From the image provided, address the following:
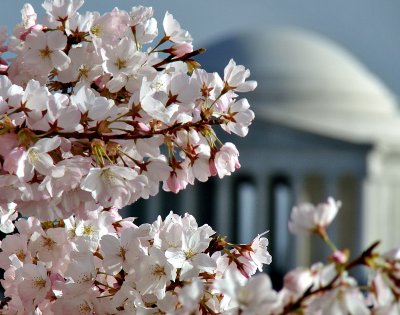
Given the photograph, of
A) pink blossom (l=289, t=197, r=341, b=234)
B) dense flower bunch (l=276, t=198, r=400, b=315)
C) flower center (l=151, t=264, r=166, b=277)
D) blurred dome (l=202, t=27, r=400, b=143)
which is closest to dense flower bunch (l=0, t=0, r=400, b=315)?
flower center (l=151, t=264, r=166, b=277)

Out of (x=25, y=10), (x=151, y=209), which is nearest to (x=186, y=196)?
(x=151, y=209)

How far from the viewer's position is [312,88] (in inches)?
3511

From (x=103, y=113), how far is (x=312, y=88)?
83.5 meters

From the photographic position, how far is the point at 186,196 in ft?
288

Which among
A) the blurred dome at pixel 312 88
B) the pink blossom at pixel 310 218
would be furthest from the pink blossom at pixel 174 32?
the blurred dome at pixel 312 88

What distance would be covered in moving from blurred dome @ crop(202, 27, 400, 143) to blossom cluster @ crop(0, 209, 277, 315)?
77.4 m

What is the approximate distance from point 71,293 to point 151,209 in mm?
79777

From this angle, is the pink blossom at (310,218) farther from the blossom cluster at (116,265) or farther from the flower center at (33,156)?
the flower center at (33,156)

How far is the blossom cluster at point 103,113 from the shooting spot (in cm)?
611

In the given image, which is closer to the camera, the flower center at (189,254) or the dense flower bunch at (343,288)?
the dense flower bunch at (343,288)

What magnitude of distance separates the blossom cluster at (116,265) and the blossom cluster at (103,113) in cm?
20

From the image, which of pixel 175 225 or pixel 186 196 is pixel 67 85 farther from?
pixel 186 196

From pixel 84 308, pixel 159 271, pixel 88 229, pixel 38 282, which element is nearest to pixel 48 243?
pixel 88 229

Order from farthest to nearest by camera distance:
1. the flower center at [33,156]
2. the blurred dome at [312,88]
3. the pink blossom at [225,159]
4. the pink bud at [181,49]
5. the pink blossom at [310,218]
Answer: the blurred dome at [312,88] → the pink bud at [181,49] → the pink blossom at [225,159] → the flower center at [33,156] → the pink blossom at [310,218]
